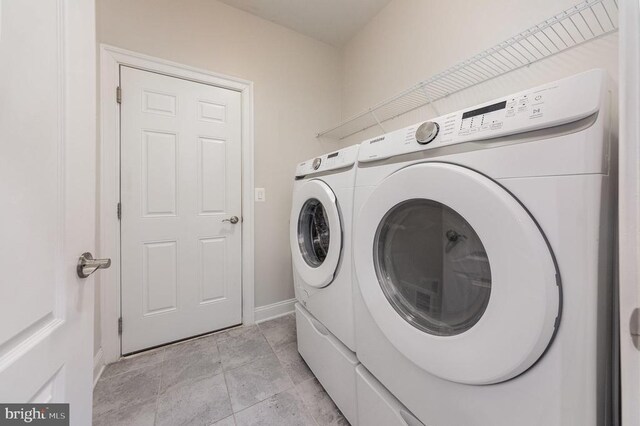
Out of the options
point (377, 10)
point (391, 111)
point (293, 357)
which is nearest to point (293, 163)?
point (391, 111)

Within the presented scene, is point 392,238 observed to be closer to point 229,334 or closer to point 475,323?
point 475,323

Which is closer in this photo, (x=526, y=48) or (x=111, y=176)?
(x=526, y=48)

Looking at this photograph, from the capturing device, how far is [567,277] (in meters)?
0.44

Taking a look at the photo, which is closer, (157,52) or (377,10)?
(157,52)

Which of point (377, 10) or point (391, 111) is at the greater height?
point (377, 10)

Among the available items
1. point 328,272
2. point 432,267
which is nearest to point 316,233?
point 328,272

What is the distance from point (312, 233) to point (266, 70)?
151 cm

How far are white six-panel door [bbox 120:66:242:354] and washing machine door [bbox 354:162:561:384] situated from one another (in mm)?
1327

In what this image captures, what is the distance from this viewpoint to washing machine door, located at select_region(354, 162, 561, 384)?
1.50 feet

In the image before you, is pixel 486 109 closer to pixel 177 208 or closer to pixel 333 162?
pixel 333 162

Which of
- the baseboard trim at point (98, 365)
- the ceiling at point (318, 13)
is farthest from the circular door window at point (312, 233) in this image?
the ceiling at point (318, 13)

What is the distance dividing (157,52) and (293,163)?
3.93 feet

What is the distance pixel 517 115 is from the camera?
50cm

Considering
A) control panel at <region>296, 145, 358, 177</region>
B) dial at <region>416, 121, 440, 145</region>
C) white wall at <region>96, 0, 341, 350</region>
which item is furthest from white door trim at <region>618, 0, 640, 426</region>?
white wall at <region>96, 0, 341, 350</region>
